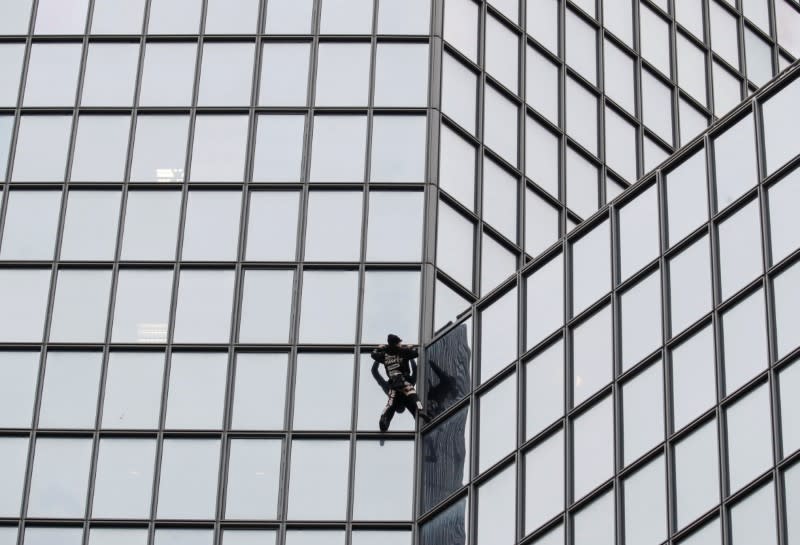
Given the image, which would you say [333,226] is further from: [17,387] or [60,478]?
[60,478]

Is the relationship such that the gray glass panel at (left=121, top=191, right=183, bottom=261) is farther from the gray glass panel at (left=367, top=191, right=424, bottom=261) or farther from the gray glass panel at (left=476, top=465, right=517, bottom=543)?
the gray glass panel at (left=476, top=465, right=517, bottom=543)

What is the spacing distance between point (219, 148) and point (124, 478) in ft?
30.7

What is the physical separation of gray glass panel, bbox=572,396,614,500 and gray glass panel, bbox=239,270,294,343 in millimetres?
9684

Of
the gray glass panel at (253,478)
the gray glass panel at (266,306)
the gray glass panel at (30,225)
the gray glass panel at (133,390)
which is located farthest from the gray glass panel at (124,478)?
the gray glass panel at (30,225)

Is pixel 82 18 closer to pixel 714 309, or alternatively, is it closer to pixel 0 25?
pixel 0 25

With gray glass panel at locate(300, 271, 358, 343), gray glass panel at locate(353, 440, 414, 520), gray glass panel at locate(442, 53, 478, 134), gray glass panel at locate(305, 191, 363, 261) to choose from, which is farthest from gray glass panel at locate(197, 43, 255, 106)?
gray glass panel at locate(353, 440, 414, 520)

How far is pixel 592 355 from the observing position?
41875 mm

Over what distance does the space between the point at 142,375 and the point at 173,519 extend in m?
3.91

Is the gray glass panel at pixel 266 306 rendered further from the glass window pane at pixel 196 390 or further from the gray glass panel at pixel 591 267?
the gray glass panel at pixel 591 267

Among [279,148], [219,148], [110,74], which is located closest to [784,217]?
[279,148]

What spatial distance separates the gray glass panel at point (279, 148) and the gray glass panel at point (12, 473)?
903 centimetres

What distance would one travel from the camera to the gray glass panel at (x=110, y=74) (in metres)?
52.5

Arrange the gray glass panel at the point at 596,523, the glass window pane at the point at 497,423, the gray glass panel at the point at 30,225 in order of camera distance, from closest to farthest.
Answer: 1. the gray glass panel at the point at 596,523
2. the glass window pane at the point at 497,423
3. the gray glass panel at the point at 30,225

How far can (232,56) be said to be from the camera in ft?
173
